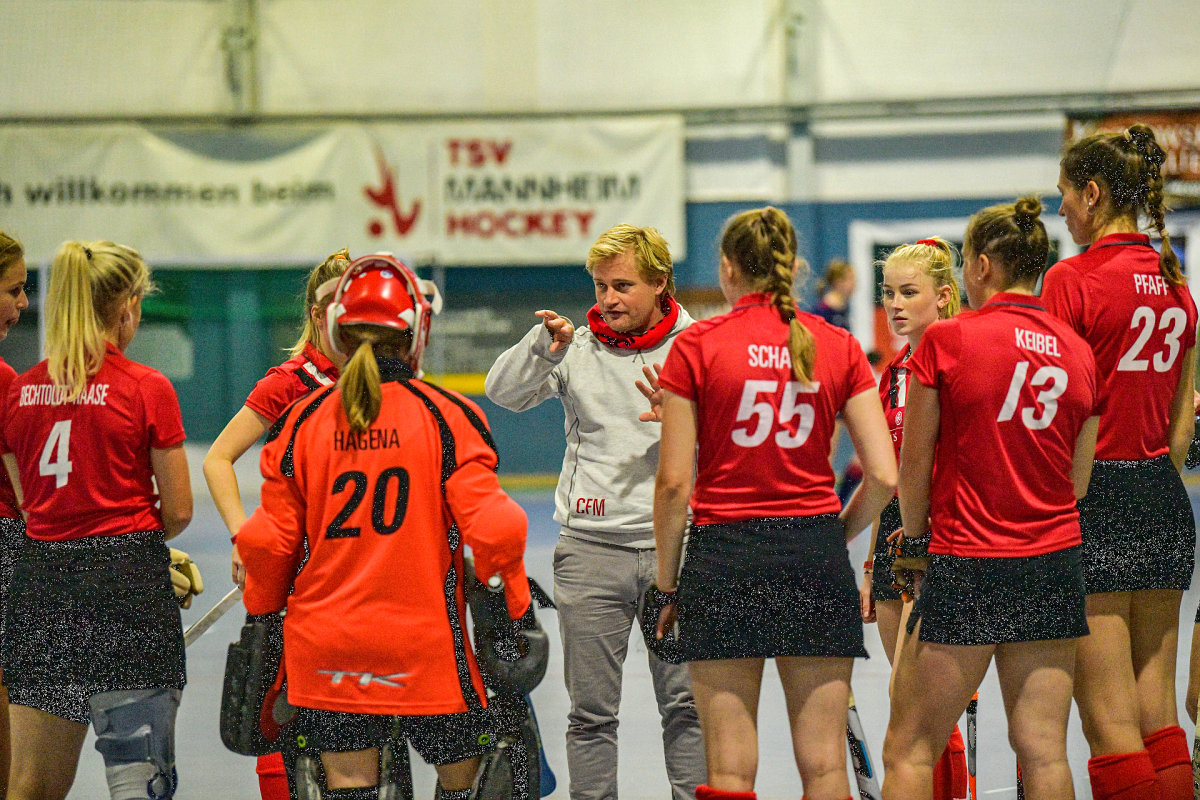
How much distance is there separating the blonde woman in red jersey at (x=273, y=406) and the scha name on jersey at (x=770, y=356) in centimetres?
108

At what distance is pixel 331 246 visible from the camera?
11.4m

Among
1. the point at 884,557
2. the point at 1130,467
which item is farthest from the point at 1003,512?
the point at 884,557

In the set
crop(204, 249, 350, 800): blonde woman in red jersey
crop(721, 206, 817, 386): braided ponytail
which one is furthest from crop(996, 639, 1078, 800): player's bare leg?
crop(204, 249, 350, 800): blonde woman in red jersey

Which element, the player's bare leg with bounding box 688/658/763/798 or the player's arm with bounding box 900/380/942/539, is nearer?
the player's bare leg with bounding box 688/658/763/798

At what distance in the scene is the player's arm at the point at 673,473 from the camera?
7.29ft

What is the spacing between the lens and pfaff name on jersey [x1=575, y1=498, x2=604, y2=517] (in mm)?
2840

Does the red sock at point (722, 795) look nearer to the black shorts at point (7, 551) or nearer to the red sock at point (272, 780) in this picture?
the red sock at point (272, 780)

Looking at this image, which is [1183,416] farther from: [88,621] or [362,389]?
[88,621]

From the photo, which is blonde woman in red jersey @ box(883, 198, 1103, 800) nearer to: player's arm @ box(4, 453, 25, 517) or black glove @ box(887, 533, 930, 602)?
black glove @ box(887, 533, 930, 602)

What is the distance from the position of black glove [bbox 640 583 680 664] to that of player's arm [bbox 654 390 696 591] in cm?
7

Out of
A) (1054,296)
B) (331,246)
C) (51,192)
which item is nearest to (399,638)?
(1054,296)

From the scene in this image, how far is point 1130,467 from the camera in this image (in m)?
2.63

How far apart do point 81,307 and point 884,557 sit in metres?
2.06

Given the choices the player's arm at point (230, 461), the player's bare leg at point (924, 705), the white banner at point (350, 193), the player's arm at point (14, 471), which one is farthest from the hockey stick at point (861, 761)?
the white banner at point (350, 193)
